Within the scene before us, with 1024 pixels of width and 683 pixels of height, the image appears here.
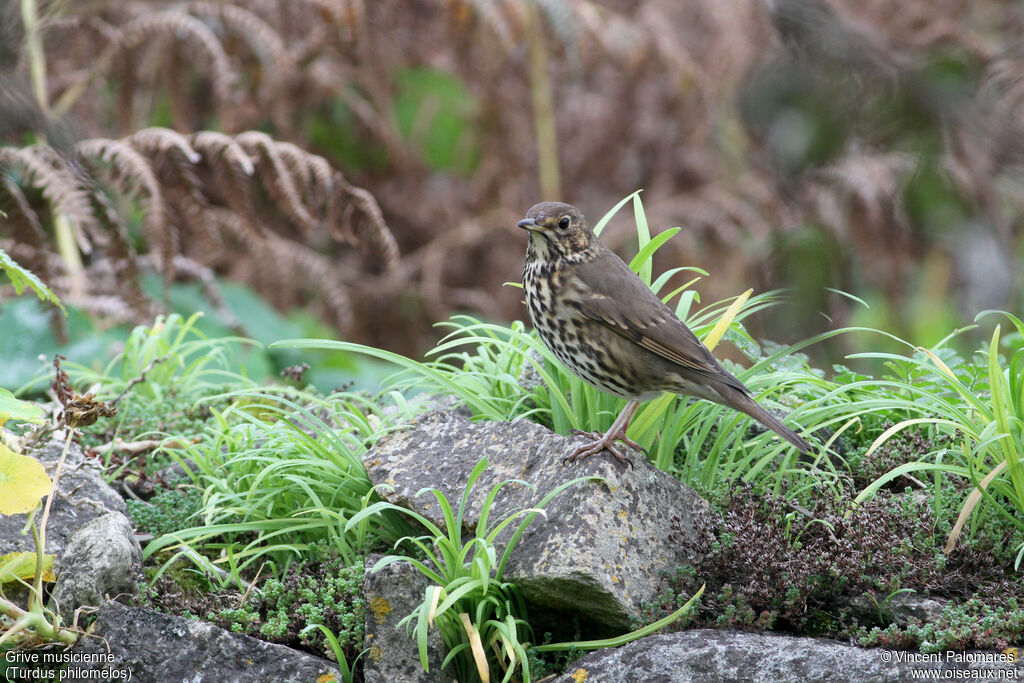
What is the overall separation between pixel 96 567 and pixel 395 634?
849 mm

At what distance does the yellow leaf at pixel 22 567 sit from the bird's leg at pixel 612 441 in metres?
1.49

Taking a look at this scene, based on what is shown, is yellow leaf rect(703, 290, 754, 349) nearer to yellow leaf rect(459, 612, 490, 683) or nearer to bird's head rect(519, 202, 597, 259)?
bird's head rect(519, 202, 597, 259)

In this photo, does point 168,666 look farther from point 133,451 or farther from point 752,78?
point 752,78

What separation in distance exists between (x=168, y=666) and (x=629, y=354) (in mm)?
1590

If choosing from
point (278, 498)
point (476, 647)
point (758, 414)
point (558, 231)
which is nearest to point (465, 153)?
point (558, 231)

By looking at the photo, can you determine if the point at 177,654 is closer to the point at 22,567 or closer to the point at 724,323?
the point at 22,567

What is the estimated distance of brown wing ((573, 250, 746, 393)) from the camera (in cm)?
304

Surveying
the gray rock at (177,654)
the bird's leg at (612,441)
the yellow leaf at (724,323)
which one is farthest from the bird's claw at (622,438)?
the gray rock at (177,654)

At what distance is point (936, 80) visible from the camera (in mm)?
1831

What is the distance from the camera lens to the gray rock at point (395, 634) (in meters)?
2.54

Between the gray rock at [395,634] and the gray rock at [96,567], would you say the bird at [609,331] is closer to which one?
the gray rock at [395,634]

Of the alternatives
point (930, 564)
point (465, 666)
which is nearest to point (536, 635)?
point (465, 666)

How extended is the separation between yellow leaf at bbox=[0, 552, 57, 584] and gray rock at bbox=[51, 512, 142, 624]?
0.11ft

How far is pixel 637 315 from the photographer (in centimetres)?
319
